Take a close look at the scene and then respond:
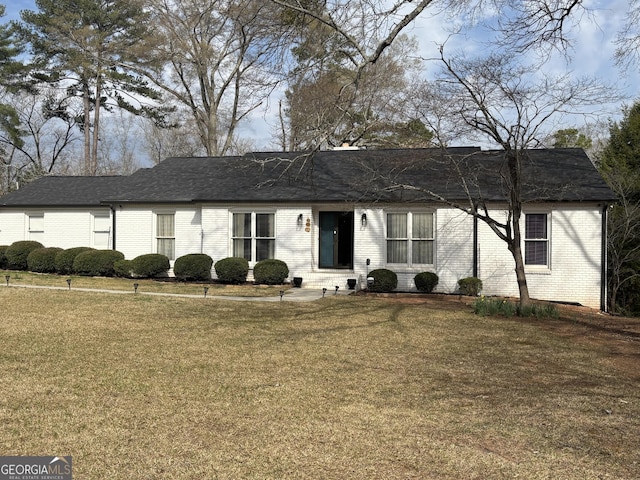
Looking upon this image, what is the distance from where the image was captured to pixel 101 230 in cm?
2208

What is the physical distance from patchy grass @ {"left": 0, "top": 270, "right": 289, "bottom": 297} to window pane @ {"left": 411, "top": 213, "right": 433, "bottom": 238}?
4658mm

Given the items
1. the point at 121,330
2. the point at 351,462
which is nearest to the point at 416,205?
the point at 121,330

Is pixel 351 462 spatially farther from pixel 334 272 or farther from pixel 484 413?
pixel 334 272

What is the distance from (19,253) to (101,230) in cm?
321

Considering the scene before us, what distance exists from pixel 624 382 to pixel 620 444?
254 centimetres

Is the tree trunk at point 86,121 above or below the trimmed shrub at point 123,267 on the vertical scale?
above

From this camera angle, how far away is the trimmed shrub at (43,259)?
67.3 feet

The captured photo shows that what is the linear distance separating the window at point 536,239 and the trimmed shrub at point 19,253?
18868 mm

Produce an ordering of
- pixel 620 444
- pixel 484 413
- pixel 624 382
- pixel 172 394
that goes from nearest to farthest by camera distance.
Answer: pixel 620 444 < pixel 484 413 < pixel 172 394 < pixel 624 382

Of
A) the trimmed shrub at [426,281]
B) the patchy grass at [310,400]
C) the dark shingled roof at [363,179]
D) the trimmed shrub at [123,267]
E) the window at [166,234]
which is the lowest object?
the patchy grass at [310,400]

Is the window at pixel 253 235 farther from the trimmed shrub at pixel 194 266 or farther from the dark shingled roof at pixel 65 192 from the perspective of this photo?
the dark shingled roof at pixel 65 192

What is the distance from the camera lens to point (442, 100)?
13.1 meters

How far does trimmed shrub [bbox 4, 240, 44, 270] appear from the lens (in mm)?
21234

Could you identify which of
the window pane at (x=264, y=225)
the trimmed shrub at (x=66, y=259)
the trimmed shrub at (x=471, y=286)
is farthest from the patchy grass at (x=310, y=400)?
the trimmed shrub at (x=66, y=259)
